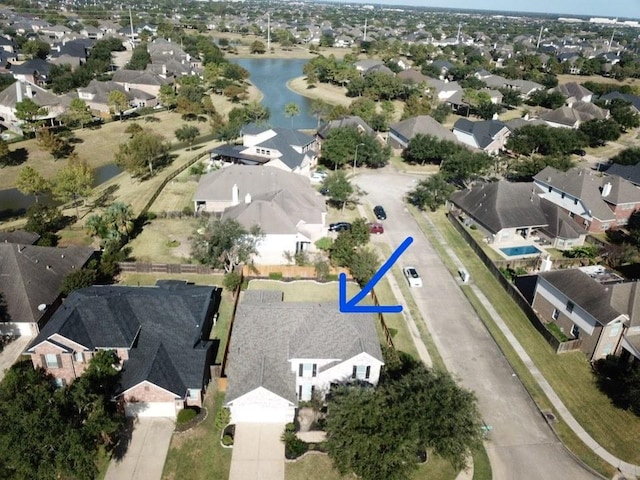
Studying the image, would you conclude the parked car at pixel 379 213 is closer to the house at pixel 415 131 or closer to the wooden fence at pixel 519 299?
the wooden fence at pixel 519 299

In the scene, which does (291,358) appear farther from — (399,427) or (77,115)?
(77,115)

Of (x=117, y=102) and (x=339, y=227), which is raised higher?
(x=117, y=102)

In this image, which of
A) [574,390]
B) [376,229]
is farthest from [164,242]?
[574,390]

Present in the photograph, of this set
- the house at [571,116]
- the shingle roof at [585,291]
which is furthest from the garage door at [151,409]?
the house at [571,116]

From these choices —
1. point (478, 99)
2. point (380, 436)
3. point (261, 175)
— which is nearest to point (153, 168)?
point (261, 175)

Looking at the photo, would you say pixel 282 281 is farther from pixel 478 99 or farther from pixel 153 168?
pixel 478 99

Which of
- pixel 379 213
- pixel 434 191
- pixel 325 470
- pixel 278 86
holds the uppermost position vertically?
pixel 434 191
